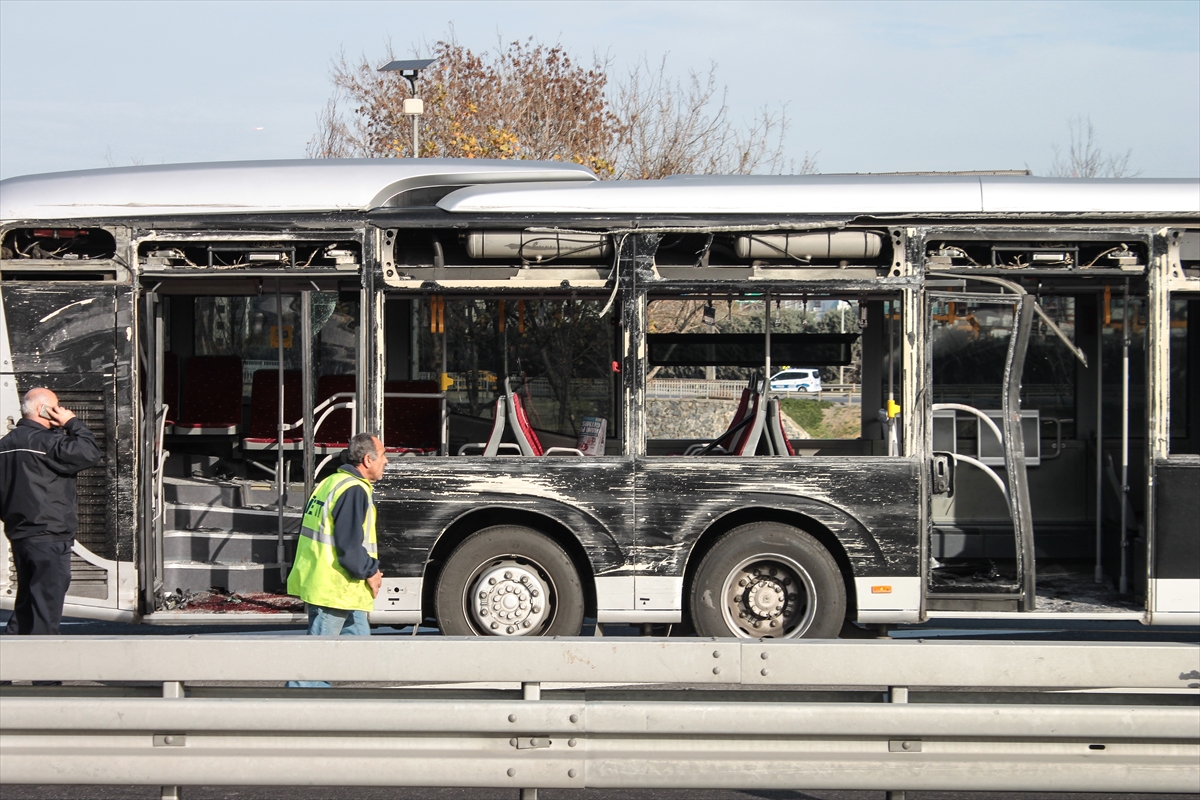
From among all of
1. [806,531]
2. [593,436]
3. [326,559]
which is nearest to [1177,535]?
[806,531]

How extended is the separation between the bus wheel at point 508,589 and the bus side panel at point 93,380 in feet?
6.34

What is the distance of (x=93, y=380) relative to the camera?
277 inches

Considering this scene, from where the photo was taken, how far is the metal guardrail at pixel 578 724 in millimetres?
3938

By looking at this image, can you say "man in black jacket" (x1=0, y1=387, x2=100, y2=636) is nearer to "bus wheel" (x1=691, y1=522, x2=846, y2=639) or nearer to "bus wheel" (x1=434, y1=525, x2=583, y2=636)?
"bus wheel" (x1=434, y1=525, x2=583, y2=636)

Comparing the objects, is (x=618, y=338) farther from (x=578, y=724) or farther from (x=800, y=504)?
(x=578, y=724)

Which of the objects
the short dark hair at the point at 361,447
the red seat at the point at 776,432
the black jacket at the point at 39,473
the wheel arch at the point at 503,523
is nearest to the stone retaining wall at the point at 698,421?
the red seat at the point at 776,432

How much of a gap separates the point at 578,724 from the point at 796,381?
483 cm

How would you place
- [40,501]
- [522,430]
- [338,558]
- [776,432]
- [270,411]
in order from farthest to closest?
[270,411] → [522,430] → [776,432] → [40,501] → [338,558]

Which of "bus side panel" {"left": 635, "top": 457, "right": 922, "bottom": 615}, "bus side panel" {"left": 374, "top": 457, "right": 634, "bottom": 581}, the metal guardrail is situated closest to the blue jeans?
"bus side panel" {"left": 374, "top": 457, "right": 634, "bottom": 581}

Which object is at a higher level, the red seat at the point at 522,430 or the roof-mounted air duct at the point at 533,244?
the roof-mounted air duct at the point at 533,244

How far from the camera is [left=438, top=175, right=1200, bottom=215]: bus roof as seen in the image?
697 centimetres

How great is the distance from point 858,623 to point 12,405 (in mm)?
5226

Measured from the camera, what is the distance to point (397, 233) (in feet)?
23.3

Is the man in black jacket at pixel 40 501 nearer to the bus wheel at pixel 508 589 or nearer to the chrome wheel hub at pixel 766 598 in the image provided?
the bus wheel at pixel 508 589
